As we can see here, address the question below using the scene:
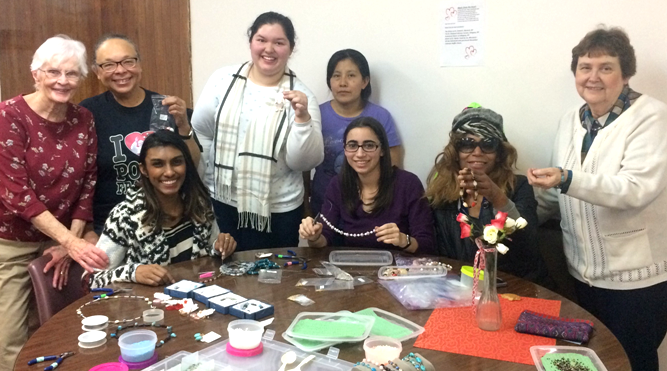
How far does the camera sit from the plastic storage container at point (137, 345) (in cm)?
131

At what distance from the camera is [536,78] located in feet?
8.45

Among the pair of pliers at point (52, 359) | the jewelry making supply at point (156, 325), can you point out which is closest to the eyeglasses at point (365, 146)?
the jewelry making supply at point (156, 325)

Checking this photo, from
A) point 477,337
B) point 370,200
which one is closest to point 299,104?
point 370,200

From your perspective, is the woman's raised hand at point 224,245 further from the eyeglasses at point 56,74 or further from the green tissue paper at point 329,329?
the eyeglasses at point 56,74

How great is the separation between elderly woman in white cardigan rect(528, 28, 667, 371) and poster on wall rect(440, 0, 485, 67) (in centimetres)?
68

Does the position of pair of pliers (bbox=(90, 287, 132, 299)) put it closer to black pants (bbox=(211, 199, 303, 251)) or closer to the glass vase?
black pants (bbox=(211, 199, 303, 251))

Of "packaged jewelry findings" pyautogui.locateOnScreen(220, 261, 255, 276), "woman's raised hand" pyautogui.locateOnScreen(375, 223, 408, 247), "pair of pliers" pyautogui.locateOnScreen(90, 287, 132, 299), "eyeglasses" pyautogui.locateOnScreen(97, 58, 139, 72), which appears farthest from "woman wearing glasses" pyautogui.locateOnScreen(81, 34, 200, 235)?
"woman's raised hand" pyautogui.locateOnScreen(375, 223, 408, 247)

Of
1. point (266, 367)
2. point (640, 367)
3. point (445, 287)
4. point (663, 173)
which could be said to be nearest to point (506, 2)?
point (663, 173)

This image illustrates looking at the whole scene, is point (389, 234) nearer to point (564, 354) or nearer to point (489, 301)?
point (489, 301)

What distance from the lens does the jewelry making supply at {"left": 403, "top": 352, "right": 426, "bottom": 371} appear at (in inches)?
49.1

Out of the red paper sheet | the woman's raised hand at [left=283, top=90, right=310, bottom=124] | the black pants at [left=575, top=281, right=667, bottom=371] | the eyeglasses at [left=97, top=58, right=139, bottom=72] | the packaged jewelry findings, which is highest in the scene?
the eyeglasses at [left=97, top=58, right=139, bottom=72]

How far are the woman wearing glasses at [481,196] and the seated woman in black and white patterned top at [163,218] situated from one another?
3.05ft

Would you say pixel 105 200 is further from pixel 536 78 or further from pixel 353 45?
pixel 536 78

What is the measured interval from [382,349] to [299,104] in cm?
124
